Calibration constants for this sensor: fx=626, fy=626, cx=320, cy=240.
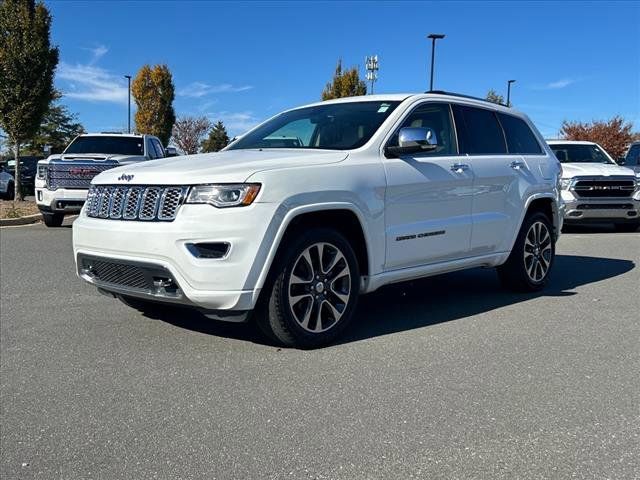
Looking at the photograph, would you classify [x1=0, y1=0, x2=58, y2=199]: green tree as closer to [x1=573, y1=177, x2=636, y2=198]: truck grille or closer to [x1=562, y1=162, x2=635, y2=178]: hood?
[x1=562, y1=162, x2=635, y2=178]: hood

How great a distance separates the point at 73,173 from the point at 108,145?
1.60 meters

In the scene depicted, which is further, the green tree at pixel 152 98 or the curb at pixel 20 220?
the green tree at pixel 152 98

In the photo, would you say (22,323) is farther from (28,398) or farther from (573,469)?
(573,469)

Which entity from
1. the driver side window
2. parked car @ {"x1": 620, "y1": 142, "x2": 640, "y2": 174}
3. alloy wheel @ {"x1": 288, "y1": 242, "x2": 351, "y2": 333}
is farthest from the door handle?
parked car @ {"x1": 620, "y1": 142, "x2": 640, "y2": 174}

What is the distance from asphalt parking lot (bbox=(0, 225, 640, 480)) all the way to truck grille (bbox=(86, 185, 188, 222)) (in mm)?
955

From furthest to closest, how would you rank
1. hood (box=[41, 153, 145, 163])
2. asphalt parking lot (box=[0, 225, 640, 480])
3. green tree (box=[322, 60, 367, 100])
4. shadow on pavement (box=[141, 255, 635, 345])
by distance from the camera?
1. green tree (box=[322, 60, 367, 100])
2. hood (box=[41, 153, 145, 163])
3. shadow on pavement (box=[141, 255, 635, 345])
4. asphalt parking lot (box=[0, 225, 640, 480])

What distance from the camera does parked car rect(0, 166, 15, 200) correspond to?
2066 centimetres

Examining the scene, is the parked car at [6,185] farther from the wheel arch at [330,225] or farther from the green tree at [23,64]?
the wheel arch at [330,225]

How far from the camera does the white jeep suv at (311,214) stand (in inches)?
156

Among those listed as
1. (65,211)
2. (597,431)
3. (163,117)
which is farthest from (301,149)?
(163,117)

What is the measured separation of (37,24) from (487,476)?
1766 centimetres

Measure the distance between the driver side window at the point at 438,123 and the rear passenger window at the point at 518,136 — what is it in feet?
3.12

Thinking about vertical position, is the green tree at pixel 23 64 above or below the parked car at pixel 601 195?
above

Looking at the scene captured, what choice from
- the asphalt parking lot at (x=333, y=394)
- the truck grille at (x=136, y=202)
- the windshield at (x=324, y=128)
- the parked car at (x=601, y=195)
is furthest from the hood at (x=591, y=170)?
the truck grille at (x=136, y=202)
